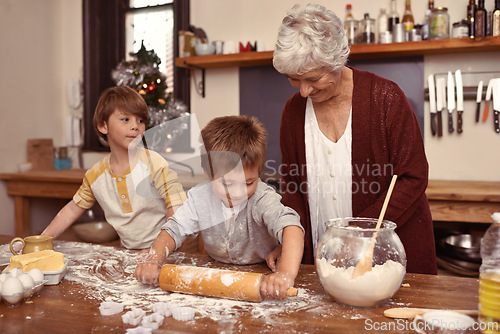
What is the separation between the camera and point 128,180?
172 cm

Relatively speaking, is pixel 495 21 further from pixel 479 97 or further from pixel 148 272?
pixel 148 272

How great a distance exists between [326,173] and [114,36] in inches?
108

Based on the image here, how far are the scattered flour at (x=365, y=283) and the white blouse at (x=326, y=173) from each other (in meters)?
0.63

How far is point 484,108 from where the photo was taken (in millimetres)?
2594

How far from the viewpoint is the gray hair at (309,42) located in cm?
125

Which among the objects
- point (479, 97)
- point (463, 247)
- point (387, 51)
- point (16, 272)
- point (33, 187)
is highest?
point (387, 51)

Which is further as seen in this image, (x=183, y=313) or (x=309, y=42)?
(x=309, y=42)

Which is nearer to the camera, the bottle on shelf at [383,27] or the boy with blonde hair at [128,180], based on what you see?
the boy with blonde hair at [128,180]

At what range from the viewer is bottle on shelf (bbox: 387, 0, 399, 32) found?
2617 mm

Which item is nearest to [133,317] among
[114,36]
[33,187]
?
[33,187]

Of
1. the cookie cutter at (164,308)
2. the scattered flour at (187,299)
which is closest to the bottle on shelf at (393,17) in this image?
the scattered flour at (187,299)

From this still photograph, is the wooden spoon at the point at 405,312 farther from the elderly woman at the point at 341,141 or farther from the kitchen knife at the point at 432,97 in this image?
the kitchen knife at the point at 432,97

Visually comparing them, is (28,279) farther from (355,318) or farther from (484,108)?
(484,108)

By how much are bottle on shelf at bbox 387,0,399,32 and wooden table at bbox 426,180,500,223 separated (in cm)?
100
